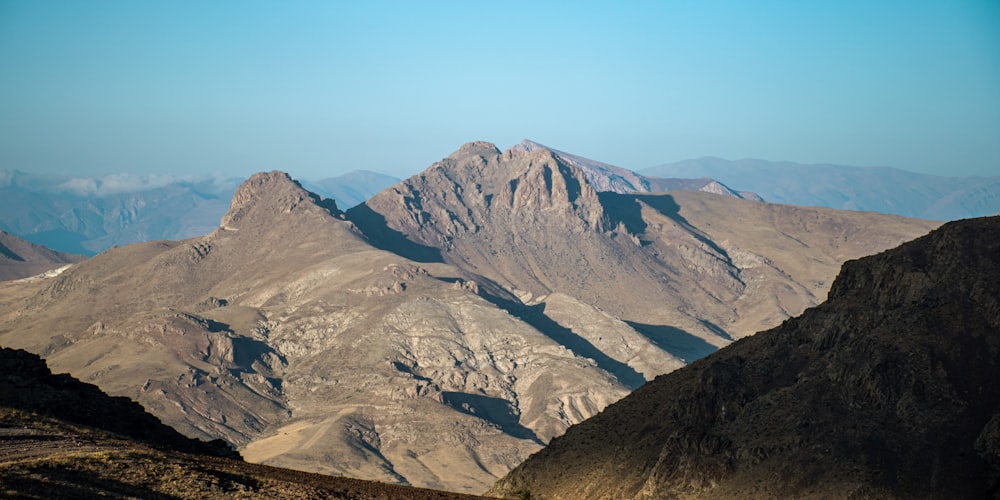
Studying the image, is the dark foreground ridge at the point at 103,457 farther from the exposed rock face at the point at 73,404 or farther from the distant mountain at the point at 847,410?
the distant mountain at the point at 847,410

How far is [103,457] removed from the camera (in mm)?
70750

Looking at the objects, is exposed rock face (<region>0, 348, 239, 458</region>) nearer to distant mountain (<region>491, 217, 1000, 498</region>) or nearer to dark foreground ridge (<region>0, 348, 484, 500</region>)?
dark foreground ridge (<region>0, 348, 484, 500</region>)

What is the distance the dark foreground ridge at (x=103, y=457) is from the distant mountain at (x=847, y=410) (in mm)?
23971

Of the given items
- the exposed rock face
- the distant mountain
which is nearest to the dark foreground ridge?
the exposed rock face

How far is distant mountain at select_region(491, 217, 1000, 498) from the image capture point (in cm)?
9181

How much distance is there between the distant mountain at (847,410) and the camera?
301 ft

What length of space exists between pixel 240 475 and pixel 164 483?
25.2ft

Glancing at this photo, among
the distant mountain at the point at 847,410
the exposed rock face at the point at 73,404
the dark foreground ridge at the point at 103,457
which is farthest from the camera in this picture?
the distant mountain at the point at 847,410

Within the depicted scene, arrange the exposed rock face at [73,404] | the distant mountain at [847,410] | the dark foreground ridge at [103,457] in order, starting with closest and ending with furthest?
the dark foreground ridge at [103,457]
the exposed rock face at [73,404]
the distant mountain at [847,410]

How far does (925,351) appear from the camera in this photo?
325 ft

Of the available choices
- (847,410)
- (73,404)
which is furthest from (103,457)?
(847,410)

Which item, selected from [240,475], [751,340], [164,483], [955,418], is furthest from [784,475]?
[164,483]

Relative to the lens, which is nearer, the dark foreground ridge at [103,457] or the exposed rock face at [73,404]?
the dark foreground ridge at [103,457]

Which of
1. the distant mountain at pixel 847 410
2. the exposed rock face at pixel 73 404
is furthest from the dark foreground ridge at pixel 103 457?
the distant mountain at pixel 847 410
